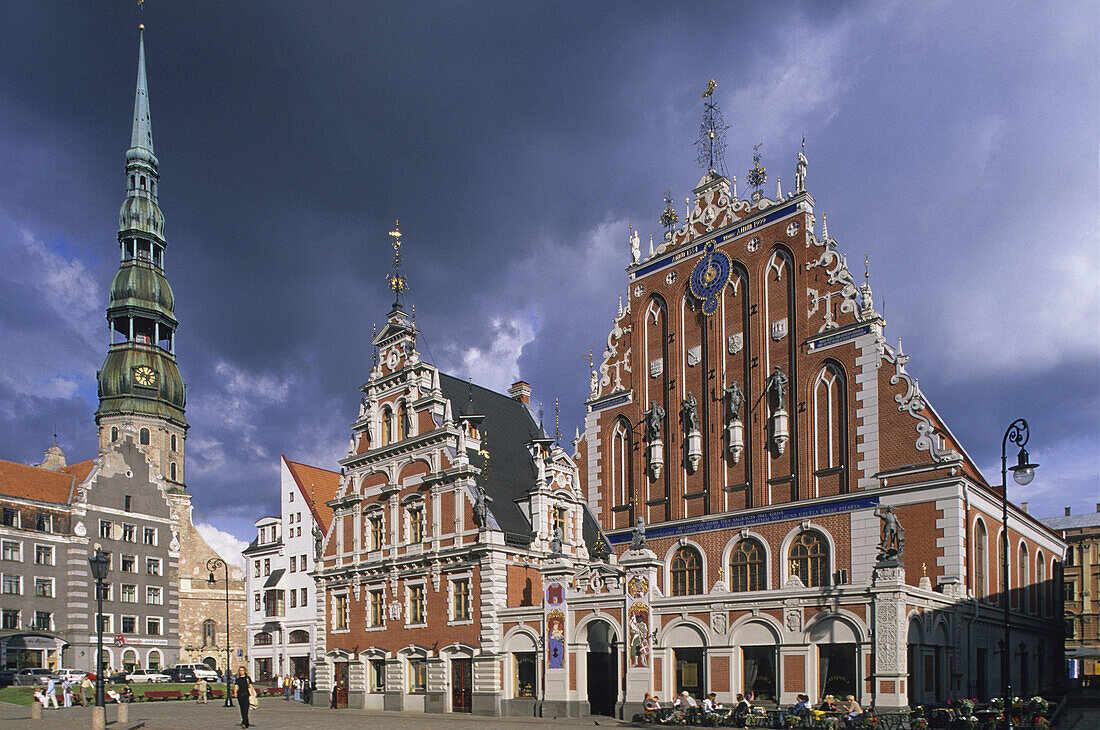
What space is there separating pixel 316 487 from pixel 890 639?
48.3 m

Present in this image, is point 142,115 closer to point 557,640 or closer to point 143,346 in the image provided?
point 143,346

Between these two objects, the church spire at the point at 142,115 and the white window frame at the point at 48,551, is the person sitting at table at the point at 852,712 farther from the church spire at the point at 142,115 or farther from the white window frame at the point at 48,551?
the church spire at the point at 142,115

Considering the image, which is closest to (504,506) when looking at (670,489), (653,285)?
(670,489)

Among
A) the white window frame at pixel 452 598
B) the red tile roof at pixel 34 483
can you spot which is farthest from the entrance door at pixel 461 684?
the red tile roof at pixel 34 483

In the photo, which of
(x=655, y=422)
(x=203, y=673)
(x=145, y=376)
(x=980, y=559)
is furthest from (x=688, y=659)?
(x=145, y=376)

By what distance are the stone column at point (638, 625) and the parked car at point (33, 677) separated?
33398mm

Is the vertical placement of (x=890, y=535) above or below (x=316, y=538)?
above

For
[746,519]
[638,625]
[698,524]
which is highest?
[746,519]

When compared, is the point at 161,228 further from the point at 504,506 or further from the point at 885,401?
the point at 885,401

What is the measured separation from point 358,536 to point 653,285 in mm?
18728

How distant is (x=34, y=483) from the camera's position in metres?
63.4

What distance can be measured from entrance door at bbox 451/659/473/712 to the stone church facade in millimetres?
94

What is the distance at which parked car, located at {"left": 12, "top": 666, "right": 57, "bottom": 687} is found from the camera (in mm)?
48609

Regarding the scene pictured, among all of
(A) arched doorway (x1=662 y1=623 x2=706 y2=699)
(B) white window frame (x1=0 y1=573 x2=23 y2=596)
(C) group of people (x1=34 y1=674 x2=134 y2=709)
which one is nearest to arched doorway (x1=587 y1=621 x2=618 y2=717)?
(A) arched doorway (x1=662 y1=623 x2=706 y2=699)
